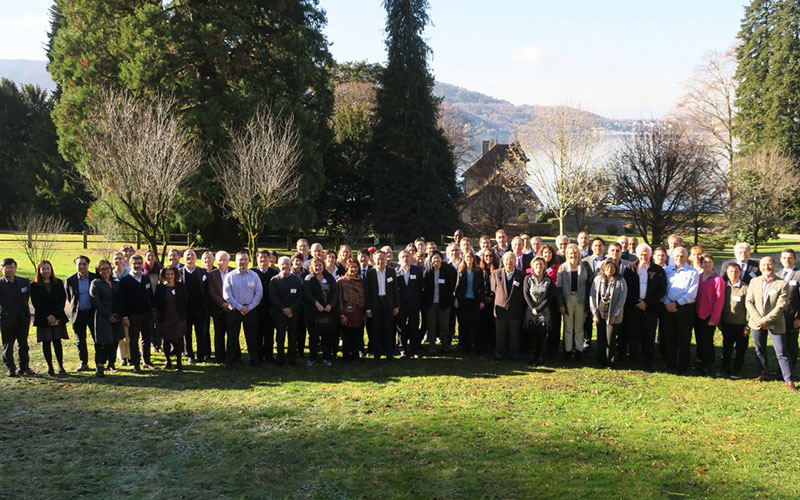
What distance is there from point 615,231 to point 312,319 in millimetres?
38917

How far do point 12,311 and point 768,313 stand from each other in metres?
10.9

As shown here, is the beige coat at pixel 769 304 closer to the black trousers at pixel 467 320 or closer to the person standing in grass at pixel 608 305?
the person standing in grass at pixel 608 305

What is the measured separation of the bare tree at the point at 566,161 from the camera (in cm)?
3031

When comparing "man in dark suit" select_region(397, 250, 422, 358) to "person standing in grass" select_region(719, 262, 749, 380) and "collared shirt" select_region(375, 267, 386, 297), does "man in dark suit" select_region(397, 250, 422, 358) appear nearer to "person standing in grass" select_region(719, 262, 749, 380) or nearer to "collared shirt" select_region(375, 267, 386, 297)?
"collared shirt" select_region(375, 267, 386, 297)

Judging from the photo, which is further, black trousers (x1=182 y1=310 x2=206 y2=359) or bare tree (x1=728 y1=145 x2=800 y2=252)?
bare tree (x1=728 y1=145 x2=800 y2=252)

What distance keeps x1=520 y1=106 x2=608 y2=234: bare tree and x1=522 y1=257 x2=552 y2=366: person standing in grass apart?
2187cm

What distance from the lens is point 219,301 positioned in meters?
9.25

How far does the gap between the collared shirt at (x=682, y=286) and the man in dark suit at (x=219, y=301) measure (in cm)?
705

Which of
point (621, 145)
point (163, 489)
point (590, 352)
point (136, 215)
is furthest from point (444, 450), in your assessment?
point (621, 145)

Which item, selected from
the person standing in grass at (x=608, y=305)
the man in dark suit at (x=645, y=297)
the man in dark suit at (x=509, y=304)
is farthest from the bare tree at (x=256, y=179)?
the man in dark suit at (x=645, y=297)

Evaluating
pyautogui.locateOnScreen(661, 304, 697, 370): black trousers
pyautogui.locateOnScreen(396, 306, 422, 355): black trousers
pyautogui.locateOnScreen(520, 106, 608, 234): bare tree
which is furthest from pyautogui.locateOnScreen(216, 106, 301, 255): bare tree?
pyautogui.locateOnScreen(520, 106, 608, 234): bare tree

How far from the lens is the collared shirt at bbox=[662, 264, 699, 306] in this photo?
340 inches

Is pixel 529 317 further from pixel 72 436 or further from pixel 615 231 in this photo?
pixel 615 231

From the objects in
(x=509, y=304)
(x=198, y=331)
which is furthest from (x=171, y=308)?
(x=509, y=304)
